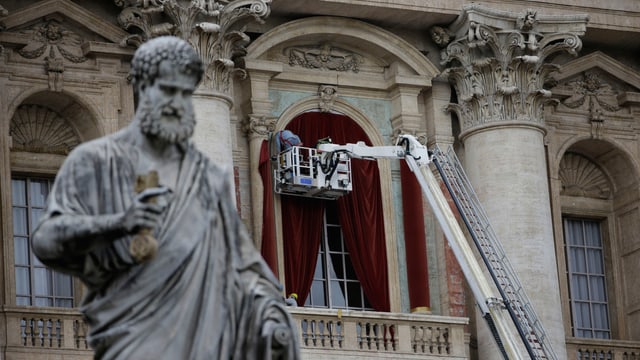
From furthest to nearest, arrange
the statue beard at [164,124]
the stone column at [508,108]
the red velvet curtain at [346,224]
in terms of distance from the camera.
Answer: the stone column at [508,108]
the red velvet curtain at [346,224]
the statue beard at [164,124]

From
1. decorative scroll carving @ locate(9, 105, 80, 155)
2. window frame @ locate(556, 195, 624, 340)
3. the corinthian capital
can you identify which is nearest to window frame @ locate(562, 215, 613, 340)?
window frame @ locate(556, 195, 624, 340)

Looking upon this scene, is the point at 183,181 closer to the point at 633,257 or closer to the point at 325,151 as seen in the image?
the point at 325,151

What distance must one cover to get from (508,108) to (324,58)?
8.80 ft

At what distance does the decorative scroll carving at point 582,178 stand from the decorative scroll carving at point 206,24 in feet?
20.5

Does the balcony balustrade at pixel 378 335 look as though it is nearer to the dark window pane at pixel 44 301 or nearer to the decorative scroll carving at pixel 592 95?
the dark window pane at pixel 44 301

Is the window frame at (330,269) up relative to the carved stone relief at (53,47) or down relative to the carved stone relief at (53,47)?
down

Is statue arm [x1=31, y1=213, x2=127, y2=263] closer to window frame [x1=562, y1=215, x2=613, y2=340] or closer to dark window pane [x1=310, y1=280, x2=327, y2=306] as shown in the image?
dark window pane [x1=310, y1=280, x2=327, y2=306]

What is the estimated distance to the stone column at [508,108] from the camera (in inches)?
1194

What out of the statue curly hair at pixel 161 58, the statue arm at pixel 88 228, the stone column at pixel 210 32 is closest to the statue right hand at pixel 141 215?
the statue arm at pixel 88 228

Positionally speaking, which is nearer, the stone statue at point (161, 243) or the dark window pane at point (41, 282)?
the stone statue at point (161, 243)

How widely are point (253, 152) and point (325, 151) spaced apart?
3.27 ft

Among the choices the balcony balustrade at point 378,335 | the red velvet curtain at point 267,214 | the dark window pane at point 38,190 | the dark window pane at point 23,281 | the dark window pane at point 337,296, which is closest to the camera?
the balcony balustrade at point 378,335

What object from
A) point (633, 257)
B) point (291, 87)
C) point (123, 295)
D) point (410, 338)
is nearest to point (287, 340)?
point (123, 295)

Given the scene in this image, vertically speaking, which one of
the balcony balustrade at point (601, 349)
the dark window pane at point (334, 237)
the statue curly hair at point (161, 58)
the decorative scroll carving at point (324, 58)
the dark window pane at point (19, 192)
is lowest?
the statue curly hair at point (161, 58)
